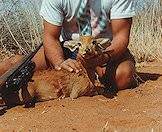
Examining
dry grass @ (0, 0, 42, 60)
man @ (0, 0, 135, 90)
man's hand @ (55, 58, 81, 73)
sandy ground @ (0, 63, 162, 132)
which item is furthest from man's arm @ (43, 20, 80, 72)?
dry grass @ (0, 0, 42, 60)

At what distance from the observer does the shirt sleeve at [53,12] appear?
4.96 m

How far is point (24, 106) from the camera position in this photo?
4906 mm

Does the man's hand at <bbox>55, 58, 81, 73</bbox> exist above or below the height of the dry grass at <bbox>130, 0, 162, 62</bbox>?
above

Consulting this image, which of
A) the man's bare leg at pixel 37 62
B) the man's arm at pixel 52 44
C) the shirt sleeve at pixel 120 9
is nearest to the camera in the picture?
the shirt sleeve at pixel 120 9

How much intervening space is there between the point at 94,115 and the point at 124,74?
3.14 ft

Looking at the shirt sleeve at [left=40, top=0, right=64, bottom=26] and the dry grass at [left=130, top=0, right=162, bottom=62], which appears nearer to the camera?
the shirt sleeve at [left=40, top=0, right=64, bottom=26]

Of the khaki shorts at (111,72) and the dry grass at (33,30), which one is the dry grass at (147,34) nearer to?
the dry grass at (33,30)

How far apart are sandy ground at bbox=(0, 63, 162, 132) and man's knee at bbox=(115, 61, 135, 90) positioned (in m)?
0.10

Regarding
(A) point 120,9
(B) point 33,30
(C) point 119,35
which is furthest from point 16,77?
(B) point 33,30

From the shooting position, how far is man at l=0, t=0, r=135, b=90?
4926 millimetres

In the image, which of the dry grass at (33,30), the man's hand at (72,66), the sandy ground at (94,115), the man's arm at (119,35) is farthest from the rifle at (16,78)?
the dry grass at (33,30)

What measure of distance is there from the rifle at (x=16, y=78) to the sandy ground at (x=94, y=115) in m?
0.19

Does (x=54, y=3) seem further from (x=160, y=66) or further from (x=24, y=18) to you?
(x=24, y=18)

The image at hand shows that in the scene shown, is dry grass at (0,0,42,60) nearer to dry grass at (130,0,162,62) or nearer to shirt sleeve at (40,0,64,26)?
dry grass at (130,0,162,62)
